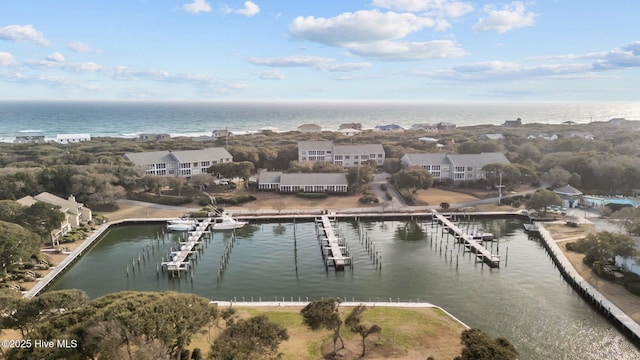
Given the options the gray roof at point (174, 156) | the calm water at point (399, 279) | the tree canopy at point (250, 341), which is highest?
the gray roof at point (174, 156)

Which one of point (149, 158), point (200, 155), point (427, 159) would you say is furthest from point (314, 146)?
point (149, 158)

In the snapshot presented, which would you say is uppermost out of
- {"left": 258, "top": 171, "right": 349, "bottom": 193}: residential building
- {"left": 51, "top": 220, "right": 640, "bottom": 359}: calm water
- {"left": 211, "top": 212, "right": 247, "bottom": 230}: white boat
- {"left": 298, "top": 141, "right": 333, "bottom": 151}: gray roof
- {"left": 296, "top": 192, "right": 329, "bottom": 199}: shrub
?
{"left": 298, "top": 141, "right": 333, "bottom": 151}: gray roof

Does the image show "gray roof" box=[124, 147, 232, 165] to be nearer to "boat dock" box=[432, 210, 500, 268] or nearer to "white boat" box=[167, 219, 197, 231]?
"white boat" box=[167, 219, 197, 231]

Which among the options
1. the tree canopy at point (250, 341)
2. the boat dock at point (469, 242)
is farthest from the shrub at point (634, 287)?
the tree canopy at point (250, 341)

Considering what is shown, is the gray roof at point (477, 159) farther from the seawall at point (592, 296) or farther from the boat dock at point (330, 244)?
the boat dock at point (330, 244)

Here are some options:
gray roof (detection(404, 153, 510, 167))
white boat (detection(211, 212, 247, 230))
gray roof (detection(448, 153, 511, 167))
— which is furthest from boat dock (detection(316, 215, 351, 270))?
gray roof (detection(448, 153, 511, 167))

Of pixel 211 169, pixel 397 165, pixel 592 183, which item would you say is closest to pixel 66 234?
pixel 211 169

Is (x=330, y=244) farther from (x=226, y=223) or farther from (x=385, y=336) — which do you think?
(x=385, y=336)
